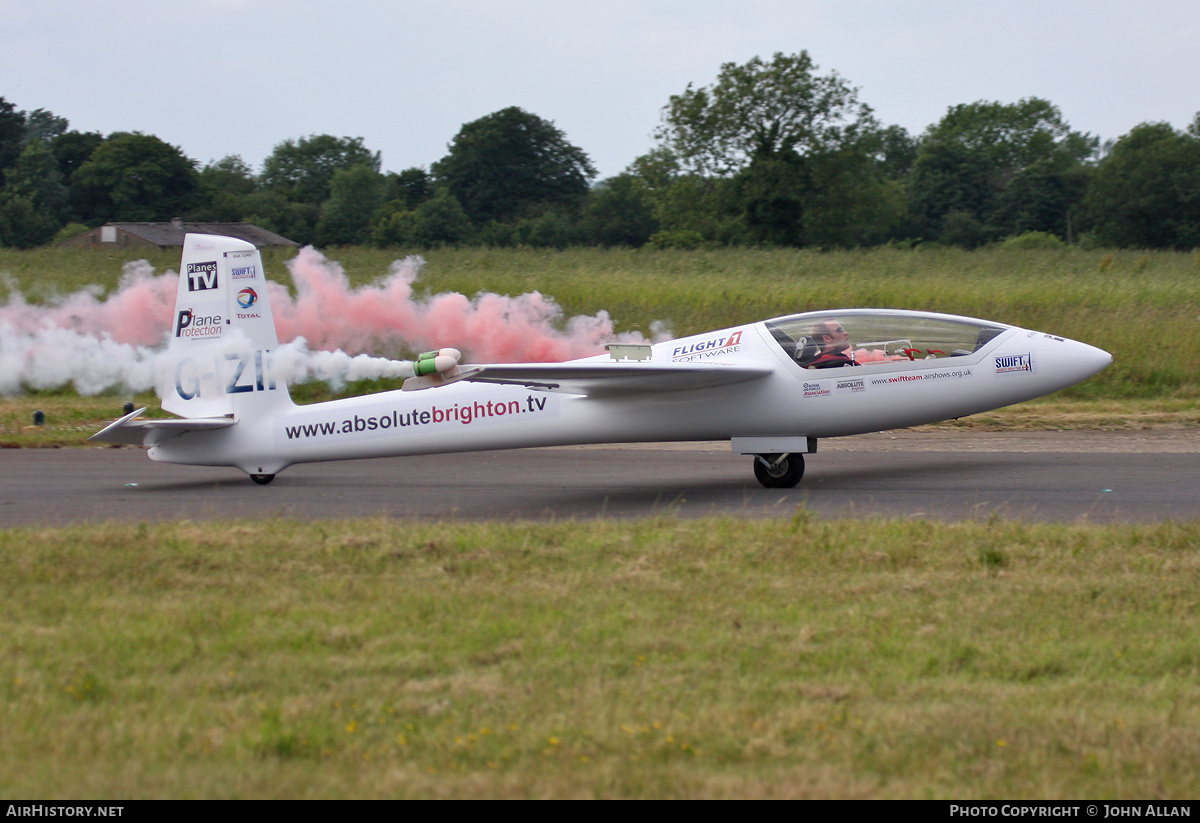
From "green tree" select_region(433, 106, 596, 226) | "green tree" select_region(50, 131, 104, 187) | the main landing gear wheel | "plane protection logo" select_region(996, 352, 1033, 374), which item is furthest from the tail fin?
"green tree" select_region(50, 131, 104, 187)

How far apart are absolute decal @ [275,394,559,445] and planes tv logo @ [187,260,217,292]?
7.36 feet

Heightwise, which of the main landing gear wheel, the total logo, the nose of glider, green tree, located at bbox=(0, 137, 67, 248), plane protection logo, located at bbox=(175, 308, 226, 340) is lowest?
the main landing gear wheel

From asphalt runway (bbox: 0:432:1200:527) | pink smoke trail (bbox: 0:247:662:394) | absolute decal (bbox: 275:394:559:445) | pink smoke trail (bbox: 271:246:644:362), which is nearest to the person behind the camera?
asphalt runway (bbox: 0:432:1200:527)

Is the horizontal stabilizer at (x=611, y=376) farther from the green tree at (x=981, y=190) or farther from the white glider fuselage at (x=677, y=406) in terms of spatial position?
the green tree at (x=981, y=190)

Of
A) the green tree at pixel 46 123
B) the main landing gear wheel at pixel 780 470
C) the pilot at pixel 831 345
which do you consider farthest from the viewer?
the green tree at pixel 46 123

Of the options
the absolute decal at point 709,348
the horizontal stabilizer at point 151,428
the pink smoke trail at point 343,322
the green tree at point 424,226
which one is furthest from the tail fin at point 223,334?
the green tree at point 424,226

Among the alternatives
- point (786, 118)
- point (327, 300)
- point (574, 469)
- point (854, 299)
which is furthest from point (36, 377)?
point (786, 118)

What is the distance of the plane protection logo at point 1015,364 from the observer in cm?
1295

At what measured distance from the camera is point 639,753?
472cm

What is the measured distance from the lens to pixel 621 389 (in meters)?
13.2

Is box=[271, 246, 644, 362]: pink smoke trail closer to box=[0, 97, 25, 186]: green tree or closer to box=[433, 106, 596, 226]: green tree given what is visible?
box=[433, 106, 596, 226]: green tree

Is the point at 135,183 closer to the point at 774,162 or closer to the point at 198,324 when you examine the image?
the point at 774,162

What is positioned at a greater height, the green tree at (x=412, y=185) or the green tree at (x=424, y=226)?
the green tree at (x=412, y=185)

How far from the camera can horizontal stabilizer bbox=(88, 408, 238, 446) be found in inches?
528
